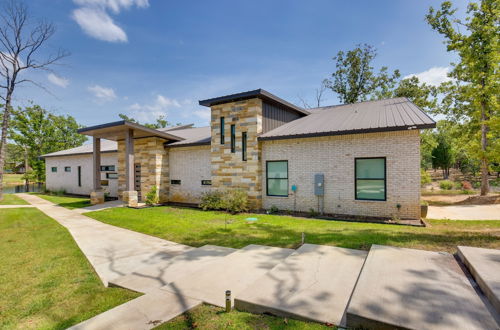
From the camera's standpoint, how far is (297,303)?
125 inches

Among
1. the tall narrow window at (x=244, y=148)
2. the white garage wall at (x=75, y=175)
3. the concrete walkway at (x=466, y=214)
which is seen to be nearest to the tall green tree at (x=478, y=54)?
the concrete walkway at (x=466, y=214)

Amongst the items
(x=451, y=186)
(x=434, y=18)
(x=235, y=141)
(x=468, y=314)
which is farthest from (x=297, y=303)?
(x=451, y=186)

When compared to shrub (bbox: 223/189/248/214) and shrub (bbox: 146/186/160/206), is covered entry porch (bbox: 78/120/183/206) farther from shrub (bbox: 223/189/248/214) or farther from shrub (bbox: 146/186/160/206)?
shrub (bbox: 223/189/248/214)

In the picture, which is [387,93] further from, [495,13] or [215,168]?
[215,168]

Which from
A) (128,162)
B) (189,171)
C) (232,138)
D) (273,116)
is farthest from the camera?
(189,171)

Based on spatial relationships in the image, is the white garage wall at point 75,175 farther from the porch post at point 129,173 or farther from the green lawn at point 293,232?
Answer: the green lawn at point 293,232

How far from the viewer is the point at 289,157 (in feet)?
38.8

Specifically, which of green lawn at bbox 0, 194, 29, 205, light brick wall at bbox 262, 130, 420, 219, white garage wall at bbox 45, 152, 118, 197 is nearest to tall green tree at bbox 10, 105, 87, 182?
white garage wall at bbox 45, 152, 118, 197

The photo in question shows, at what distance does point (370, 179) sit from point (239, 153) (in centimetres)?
611

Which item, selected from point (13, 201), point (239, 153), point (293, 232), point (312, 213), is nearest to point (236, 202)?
point (239, 153)

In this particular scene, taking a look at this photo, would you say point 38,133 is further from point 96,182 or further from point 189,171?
point 189,171

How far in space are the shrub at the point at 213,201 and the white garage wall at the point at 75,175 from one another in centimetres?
984

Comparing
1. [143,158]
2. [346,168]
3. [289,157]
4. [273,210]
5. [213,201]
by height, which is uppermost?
[143,158]

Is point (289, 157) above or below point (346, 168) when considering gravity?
above
